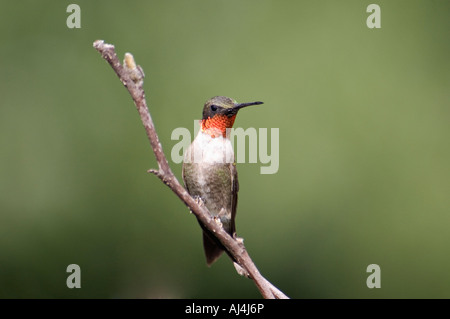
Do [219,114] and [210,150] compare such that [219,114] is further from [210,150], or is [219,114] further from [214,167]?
[214,167]

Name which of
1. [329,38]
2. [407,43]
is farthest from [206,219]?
[407,43]

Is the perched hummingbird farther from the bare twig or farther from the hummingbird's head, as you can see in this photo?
the bare twig

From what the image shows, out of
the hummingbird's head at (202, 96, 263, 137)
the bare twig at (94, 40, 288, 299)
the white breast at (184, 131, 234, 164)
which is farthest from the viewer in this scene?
the white breast at (184, 131, 234, 164)

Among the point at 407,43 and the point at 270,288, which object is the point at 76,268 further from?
the point at 407,43

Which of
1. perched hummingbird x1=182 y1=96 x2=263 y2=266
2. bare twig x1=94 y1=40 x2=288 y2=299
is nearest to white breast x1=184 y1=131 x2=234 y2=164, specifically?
perched hummingbird x1=182 y1=96 x2=263 y2=266

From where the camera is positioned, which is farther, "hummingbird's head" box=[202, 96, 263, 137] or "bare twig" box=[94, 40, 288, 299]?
"hummingbird's head" box=[202, 96, 263, 137]

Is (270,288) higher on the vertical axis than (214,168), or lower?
lower

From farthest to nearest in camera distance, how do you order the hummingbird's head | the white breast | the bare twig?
the white breast < the hummingbird's head < the bare twig

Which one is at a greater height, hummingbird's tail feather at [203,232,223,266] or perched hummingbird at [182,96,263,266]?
perched hummingbird at [182,96,263,266]
